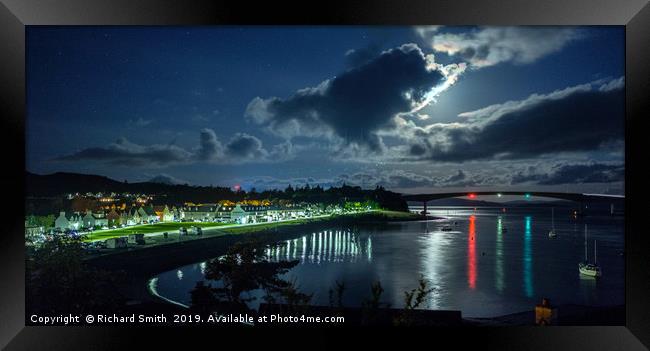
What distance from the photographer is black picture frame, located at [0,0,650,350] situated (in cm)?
336

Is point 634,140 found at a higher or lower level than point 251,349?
higher

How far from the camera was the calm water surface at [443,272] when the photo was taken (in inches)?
259

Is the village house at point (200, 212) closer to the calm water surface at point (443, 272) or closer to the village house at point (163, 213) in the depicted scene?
the village house at point (163, 213)

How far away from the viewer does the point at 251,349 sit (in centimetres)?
344

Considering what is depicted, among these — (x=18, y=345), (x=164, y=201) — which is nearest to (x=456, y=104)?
(x=164, y=201)

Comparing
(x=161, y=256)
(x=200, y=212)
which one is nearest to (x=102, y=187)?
(x=200, y=212)

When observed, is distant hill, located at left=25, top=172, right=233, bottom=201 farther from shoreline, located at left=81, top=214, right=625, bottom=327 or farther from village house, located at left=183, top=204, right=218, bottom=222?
shoreline, located at left=81, top=214, right=625, bottom=327
